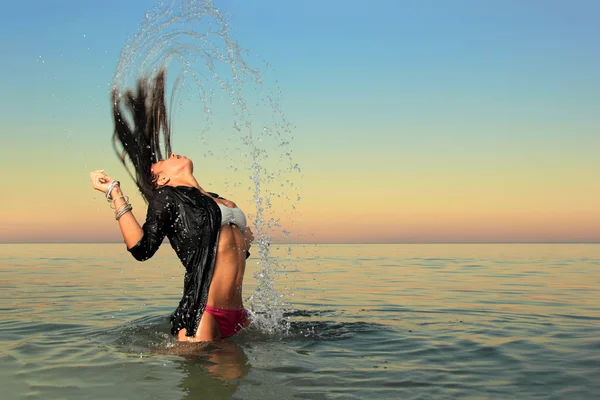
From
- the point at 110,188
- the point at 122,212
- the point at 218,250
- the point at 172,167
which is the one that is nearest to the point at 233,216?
the point at 218,250

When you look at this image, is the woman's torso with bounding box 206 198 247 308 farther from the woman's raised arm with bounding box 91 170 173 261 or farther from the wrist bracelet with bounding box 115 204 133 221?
the wrist bracelet with bounding box 115 204 133 221

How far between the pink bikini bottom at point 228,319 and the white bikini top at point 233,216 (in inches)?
38.4

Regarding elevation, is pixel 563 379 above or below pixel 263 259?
below

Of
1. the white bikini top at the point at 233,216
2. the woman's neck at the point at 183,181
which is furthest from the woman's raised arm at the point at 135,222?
the white bikini top at the point at 233,216

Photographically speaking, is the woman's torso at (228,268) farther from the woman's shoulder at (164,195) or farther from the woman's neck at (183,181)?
the woman's shoulder at (164,195)

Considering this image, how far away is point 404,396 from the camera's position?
5.34 m

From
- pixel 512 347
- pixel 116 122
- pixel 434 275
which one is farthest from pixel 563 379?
pixel 434 275

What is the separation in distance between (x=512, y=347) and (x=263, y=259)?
3604 millimetres

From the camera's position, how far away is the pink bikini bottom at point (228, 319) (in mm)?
6914

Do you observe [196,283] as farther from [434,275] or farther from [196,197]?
[434,275]

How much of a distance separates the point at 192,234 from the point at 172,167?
0.95m

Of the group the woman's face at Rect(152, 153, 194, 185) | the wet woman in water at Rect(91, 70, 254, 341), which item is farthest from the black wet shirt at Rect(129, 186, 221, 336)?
the woman's face at Rect(152, 153, 194, 185)

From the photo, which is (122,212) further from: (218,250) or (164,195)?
(218,250)

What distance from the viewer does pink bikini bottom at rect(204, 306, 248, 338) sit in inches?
272
